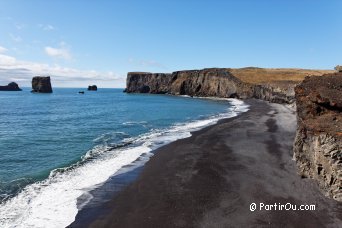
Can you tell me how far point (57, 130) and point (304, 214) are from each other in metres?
36.2

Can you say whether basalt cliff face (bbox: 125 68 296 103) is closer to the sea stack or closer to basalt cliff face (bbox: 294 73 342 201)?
the sea stack

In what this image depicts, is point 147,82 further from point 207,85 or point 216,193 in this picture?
point 216,193

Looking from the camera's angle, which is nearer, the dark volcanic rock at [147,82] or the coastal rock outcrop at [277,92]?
the coastal rock outcrop at [277,92]

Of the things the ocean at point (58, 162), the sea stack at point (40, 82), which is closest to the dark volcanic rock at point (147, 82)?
the sea stack at point (40, 82)

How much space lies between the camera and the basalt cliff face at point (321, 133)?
1775 centimetres

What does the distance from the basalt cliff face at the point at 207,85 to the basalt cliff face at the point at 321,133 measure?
2418 inches

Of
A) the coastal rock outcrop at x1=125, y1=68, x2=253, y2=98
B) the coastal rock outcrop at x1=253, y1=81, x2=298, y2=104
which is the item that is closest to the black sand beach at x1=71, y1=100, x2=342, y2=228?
the coastal rock outcrop at x1=253, y1=81, x2=298, y2=104

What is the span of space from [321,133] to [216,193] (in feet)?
24.3

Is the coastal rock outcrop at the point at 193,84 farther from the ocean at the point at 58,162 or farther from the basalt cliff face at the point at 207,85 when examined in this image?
the ocean at the point at 58,162

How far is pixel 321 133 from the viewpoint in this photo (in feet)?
62.2

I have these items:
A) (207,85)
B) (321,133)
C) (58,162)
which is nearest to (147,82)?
(207,85)

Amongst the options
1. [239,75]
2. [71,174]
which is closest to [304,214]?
[71,174]

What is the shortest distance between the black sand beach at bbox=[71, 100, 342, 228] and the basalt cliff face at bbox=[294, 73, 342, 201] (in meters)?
0.88

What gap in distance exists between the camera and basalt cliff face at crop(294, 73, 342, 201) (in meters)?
17.8
